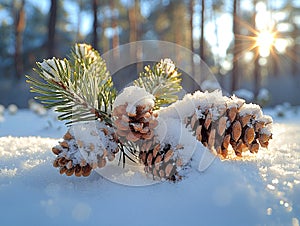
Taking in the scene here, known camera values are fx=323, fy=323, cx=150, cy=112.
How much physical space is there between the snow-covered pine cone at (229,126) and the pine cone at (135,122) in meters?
0.14

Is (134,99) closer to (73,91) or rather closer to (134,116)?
(134,116)

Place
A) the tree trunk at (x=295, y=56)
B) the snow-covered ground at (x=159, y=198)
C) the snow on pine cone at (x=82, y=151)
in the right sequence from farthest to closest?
the tree trunk at (x=295, y=56), the snow on pine cone at (x=82, y=151), the snow-covered ground at (x=159, y=198)

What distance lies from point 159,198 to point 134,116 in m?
0.21

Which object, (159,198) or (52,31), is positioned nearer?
(159,198)

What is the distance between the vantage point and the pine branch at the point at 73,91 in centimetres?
88

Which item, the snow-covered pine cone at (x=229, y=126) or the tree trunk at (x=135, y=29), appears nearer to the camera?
the snow-covered pine cone at (x=229, y=126)

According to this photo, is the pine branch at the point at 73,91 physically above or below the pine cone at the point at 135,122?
above

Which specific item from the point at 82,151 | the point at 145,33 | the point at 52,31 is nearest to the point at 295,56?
the point at 145,33

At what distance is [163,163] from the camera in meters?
0.82

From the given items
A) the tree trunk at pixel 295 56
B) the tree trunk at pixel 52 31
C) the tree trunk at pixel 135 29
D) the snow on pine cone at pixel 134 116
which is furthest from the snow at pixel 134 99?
the tree trunk at pixel 295 56

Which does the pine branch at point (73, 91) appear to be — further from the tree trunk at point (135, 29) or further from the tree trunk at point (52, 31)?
the tree trunk at point (135, 29)

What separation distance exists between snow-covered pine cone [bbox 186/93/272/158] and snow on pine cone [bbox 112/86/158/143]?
143 millimetres

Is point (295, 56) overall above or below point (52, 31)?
above

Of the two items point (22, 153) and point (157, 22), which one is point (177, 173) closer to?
point (22, 153)
